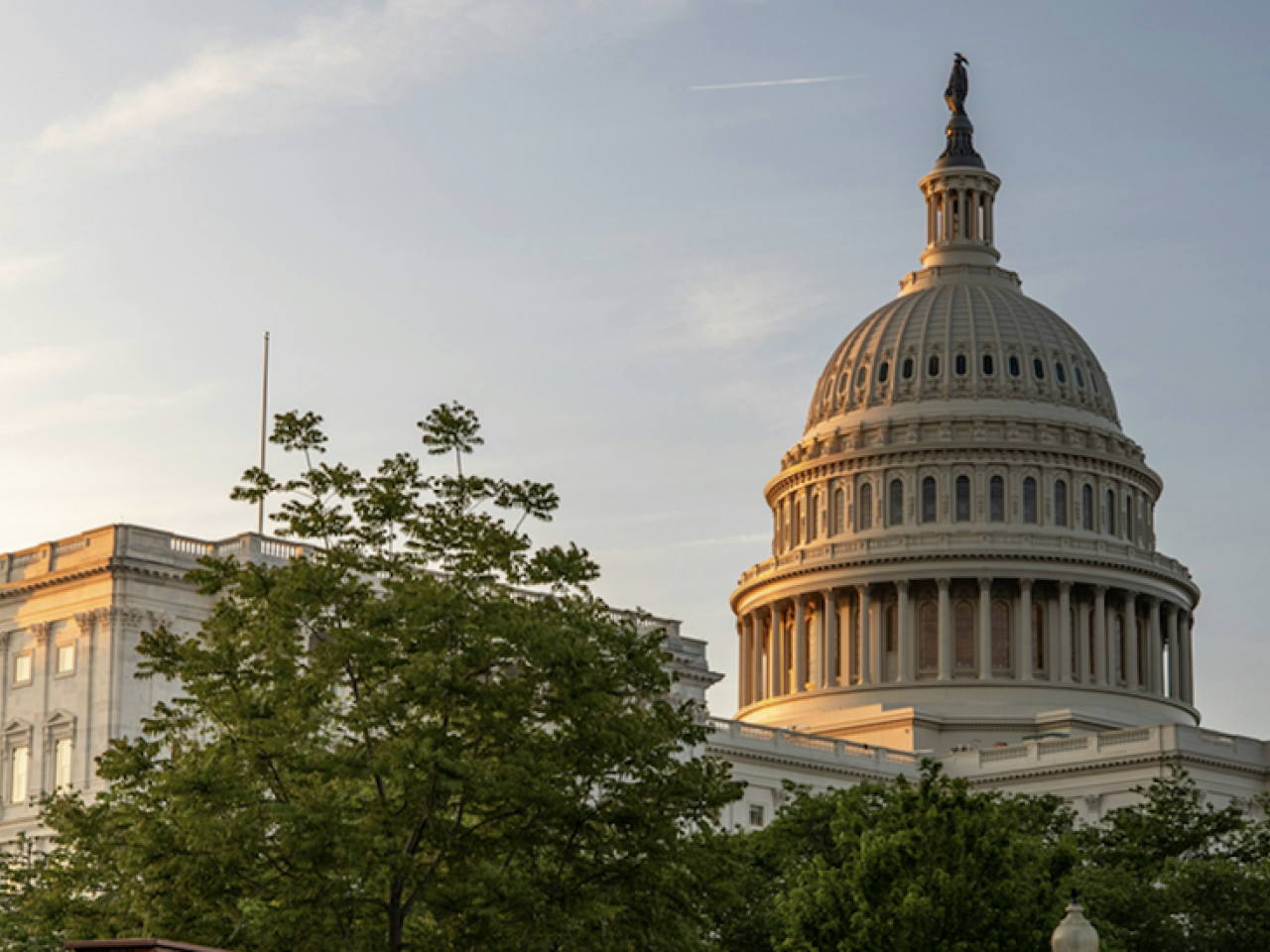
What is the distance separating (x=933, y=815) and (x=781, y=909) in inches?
248

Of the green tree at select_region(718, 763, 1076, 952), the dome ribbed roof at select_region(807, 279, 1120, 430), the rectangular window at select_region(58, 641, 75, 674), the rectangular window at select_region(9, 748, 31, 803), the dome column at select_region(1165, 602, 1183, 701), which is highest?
the dome ribbed roof at select_region(807, 279, 1120, 430)

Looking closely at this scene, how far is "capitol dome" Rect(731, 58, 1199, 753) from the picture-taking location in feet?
511

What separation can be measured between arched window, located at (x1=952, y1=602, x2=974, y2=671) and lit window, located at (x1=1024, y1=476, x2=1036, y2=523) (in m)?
6.67

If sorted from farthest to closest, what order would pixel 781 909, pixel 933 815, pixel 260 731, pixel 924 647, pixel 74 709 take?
pixel 924 647 → pixel 74 709 → pixel 781 909 → pixel 933 815 → pixel 260 731

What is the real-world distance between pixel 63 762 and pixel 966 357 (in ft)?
274

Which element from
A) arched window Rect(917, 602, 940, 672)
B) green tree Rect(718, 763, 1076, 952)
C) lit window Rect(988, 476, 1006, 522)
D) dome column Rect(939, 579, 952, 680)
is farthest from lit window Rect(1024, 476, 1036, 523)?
green tree Rect(718, 763, 1076, 952)

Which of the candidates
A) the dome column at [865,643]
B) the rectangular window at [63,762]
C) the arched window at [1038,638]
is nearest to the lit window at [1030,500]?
the arched window at [1038,638]

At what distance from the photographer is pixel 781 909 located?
62.2 metres

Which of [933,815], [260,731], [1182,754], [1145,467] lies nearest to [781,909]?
[933,815]

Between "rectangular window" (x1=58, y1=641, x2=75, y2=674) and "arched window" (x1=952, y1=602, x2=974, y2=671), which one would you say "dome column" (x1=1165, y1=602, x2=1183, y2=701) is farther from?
"rectangular window" (x1=58, y1=641, x2=75, y2=674)

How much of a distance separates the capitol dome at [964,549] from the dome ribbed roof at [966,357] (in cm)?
14

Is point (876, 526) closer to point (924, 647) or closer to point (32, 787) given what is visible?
point (924, 647)

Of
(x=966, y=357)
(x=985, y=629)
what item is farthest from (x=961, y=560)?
(x=966, y=357)

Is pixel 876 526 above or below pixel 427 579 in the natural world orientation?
above
